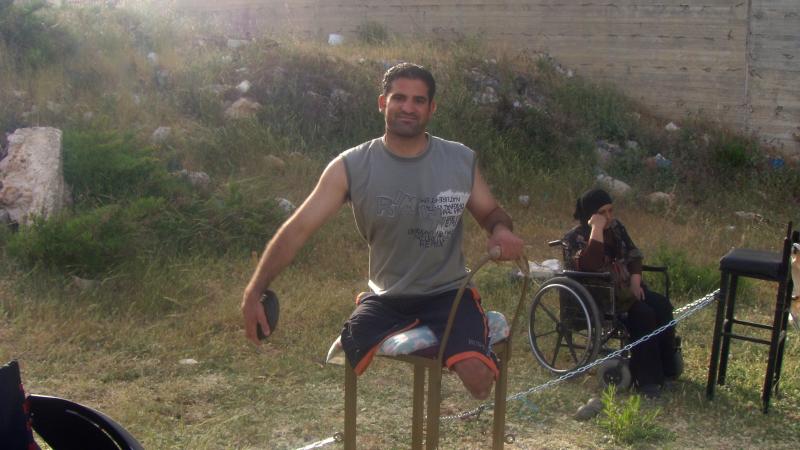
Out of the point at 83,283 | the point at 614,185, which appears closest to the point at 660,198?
the point at 614,185

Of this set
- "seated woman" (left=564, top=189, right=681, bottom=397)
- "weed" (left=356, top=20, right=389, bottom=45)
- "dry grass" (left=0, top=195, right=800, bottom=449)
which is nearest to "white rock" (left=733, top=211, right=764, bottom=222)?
"dry grass" (left=0, top=195, right=800, bottom=449)

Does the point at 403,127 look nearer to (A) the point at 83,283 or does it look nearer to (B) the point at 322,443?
(B) the point at 322,443

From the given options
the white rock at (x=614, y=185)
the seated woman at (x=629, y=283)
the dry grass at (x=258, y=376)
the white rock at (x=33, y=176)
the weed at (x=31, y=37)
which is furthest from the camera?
the white rock at (x=614, y=185)

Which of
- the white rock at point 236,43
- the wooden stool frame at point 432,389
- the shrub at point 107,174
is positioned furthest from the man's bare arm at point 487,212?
the white rock at point 236,43

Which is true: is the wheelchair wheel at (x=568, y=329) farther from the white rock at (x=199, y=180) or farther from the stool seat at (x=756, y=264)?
the white rock at (x=199, y=180)

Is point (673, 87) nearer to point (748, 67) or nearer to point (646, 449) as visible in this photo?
point (748, 67)

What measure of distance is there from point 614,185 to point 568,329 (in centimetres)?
541

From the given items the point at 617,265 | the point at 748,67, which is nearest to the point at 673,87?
the point at 748,67

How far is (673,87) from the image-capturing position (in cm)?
1237

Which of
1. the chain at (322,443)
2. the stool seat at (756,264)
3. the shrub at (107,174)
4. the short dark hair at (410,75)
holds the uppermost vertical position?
the short dark hair at (410,75)

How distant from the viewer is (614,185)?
33.7ft

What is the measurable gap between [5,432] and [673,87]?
11.6 meters

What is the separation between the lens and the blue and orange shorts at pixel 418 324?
10.1 feet

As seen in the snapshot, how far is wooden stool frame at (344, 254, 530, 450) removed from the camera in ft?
9.88
